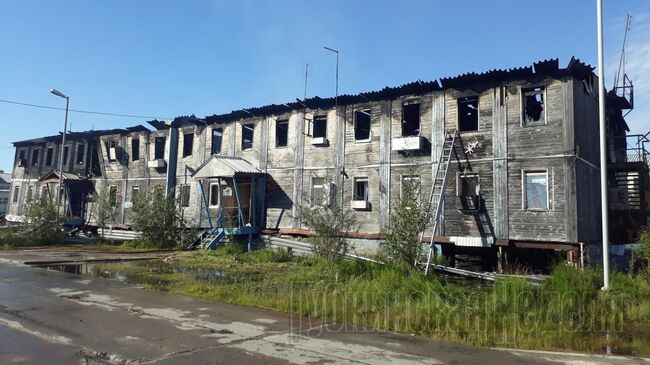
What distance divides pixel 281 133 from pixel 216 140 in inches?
181

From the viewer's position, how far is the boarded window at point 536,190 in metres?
15.9

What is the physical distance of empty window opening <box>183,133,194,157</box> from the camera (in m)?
27.2

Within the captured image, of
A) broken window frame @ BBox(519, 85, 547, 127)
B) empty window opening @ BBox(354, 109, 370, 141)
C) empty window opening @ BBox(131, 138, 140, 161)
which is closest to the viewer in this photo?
broken window frame @ BBox(519, 85, 547, 127)

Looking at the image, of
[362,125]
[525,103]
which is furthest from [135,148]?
[525,103]

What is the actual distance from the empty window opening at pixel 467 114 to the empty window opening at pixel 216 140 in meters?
13.5

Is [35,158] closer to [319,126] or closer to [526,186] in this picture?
[319,126]

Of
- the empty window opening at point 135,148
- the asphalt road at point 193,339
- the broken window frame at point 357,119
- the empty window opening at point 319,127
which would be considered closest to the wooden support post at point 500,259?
the broken window frame at point 357,119

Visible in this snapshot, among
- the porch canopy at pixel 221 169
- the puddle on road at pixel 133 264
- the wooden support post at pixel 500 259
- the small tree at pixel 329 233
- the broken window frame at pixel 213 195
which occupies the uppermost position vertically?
the porch canopy at pixel 221 169

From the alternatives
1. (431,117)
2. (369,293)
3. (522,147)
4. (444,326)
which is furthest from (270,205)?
(444,326)

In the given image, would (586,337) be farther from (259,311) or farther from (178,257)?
(178,257)

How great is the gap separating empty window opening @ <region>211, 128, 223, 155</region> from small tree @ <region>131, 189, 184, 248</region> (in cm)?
380

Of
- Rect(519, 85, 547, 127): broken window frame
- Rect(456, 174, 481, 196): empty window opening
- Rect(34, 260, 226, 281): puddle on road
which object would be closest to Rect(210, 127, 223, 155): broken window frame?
Rect(34, 260, 226, 281): puddle on road

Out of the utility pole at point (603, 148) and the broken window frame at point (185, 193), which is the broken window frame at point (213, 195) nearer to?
the broken window frame at point (185, 193)

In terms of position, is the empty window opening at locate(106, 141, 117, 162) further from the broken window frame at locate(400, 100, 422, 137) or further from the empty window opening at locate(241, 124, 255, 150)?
the broken window frame at locate(400, 100, 422, 137)
